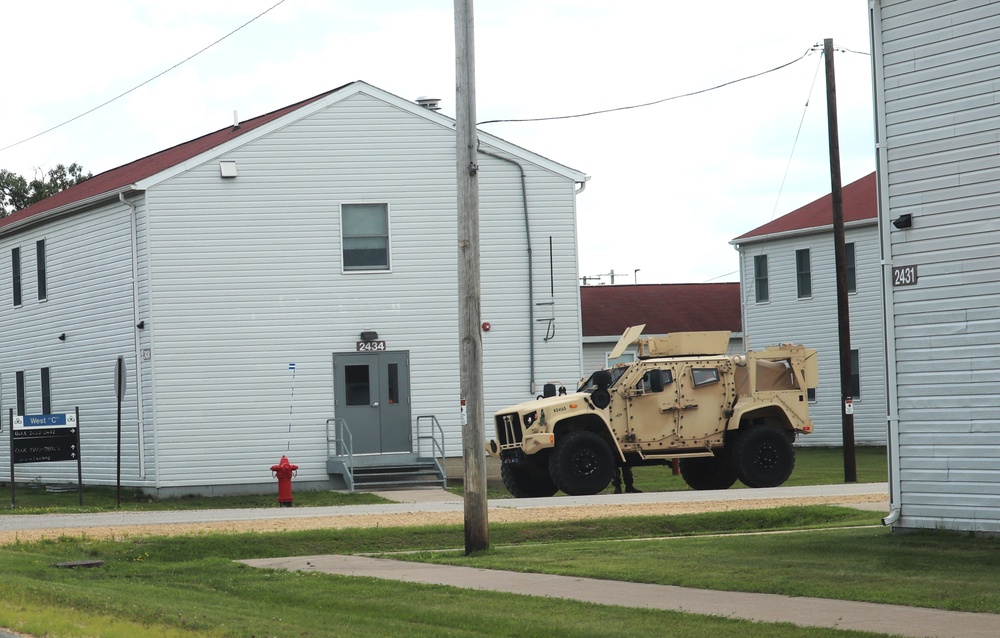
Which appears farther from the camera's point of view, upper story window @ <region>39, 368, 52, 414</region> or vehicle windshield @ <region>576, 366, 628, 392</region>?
upper story window @ <region>39, 368, 52, 414</region>

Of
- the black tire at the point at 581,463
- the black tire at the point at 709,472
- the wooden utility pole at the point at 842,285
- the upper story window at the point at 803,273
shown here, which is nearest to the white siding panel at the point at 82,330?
the black tire at the point at 581,463

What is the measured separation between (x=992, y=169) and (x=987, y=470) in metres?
3.13

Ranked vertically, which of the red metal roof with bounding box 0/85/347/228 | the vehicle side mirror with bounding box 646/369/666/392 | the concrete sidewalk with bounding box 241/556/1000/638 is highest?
the red metal roof with bounding box 0/85/347/228

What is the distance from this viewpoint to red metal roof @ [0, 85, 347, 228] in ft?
99.1

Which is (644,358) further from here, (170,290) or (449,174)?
(170,290)

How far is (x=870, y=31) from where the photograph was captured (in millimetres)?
16047

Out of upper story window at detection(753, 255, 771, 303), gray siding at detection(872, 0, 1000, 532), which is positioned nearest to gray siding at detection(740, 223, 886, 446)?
upper story window at detection(753, 255, 771, 303)

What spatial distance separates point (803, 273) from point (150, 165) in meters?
21.3

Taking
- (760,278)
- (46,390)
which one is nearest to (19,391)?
(46,390)

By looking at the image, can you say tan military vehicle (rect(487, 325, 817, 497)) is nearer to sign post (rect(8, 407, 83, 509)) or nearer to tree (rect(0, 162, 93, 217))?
sign post (rect(8, 407, 83, 509))

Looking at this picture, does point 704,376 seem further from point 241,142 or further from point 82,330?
point 82,330

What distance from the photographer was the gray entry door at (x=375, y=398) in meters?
29.4

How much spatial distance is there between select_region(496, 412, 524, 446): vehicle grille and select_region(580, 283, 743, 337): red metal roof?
24.1m

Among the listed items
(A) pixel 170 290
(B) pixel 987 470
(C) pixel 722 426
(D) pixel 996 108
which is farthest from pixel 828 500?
(A) pixel 170 290
